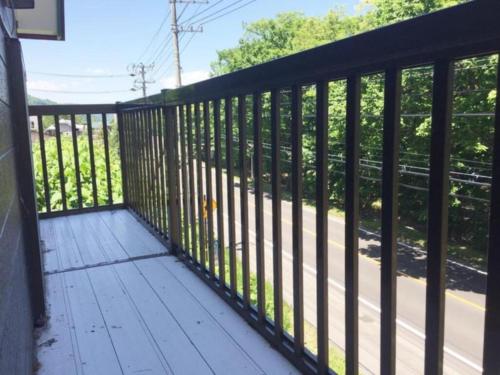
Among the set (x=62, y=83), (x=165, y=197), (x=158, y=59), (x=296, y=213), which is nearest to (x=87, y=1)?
(x=158, y=59)

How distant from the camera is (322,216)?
124 cm

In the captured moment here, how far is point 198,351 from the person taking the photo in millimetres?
1635

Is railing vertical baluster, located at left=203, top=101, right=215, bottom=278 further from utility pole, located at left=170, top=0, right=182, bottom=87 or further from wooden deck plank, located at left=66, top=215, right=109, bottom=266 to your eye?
utility pole, located at left=170, top=0, right=182, bottom=87

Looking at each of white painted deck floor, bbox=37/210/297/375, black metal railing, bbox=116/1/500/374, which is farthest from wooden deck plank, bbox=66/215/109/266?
black metal railing, bbox=116/1/500/374

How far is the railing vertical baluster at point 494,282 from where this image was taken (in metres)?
0.71

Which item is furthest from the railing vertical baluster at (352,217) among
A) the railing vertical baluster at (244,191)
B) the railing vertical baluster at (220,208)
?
the railing vertical baluster at (220,208)

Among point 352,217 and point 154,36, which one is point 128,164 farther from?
point 154,36

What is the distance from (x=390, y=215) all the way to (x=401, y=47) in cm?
37

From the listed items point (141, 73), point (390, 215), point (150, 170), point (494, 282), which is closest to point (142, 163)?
point (150, 170)

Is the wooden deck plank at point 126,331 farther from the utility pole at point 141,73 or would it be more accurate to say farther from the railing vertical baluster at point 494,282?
the utility pole at point 141,73

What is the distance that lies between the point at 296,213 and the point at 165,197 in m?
1.79

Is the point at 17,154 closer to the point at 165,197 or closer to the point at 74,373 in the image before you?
the point at 74,373

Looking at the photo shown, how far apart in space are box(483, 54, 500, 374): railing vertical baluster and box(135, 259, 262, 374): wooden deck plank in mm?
897

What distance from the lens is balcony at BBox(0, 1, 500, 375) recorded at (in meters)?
0.83
